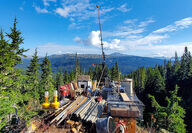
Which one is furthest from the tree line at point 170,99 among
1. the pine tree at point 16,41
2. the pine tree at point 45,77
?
A: the pine tree at point 45,77

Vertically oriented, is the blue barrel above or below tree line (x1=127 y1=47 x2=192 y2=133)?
above

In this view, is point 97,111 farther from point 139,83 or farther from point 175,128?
point 139,83

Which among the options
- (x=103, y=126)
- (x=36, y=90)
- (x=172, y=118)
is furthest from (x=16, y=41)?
(x=172, y=118)

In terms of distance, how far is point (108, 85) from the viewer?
45.1 feet

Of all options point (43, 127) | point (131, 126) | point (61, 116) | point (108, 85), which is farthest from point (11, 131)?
point (108, 85)

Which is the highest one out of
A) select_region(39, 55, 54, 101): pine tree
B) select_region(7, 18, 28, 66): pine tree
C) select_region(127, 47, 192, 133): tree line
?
select_region(7, 18, 28, 66): pine tree

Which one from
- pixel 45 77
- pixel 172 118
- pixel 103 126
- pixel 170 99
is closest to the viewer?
pixel 103 126

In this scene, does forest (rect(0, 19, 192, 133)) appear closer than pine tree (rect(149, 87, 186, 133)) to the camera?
Yes

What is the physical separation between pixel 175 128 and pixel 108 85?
1237 centimetres

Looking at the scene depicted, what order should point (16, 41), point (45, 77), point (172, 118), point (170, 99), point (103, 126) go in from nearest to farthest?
point (103, 126), point (16, 41), point (172, 118), point (170, 99), point (45, 77)

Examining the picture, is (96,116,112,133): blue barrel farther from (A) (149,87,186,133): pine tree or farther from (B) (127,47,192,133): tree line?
(A) (149,87,186,133): pine tree

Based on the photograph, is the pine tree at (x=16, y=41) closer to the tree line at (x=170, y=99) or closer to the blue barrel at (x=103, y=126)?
the blue barrel at (x=103, y=126)

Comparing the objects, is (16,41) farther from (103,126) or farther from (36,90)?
(36,90)

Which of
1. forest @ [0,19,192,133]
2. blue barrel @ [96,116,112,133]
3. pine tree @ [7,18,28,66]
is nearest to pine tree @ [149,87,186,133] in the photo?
forest @ [0,19,192,133]
